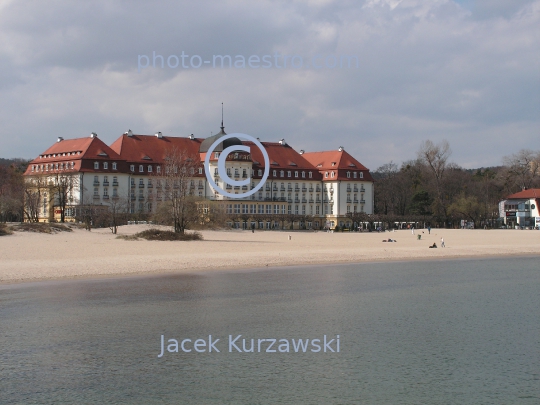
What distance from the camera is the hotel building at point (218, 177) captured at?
97312mm

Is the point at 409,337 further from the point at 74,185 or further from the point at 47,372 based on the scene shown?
the point at 74,185

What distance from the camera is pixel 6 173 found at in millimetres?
102750

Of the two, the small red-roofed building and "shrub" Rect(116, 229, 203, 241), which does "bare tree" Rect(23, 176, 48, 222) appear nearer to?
"shrub" Rect(116, 229, 203, 241)

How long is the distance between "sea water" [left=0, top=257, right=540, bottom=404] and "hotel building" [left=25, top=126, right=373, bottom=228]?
2618 inches

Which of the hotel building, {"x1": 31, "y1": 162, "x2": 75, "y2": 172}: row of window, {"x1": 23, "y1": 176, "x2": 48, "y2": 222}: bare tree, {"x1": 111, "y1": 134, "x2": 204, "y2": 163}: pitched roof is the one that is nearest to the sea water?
{"x1": 23, "y1": 176, "x2": 48, "y2": 222}: bare tree

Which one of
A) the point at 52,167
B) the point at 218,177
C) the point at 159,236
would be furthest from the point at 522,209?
the point at 52,167

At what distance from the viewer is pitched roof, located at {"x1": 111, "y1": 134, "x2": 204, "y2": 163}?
103312 millimetres

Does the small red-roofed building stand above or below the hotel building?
below

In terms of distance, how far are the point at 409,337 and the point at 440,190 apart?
10219 cm

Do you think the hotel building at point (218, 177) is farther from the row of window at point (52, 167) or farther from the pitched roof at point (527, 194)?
the pitched roof at point (527, 194)

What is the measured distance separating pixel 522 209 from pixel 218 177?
53.2m

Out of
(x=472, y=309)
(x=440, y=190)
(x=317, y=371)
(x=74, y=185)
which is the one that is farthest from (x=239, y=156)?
(x=317, y=371)

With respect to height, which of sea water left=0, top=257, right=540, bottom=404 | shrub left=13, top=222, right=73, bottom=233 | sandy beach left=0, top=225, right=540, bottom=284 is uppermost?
shrub left=13, top=222, right=73, bottom=233

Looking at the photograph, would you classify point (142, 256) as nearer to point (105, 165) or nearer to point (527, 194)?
point (105, 165)
